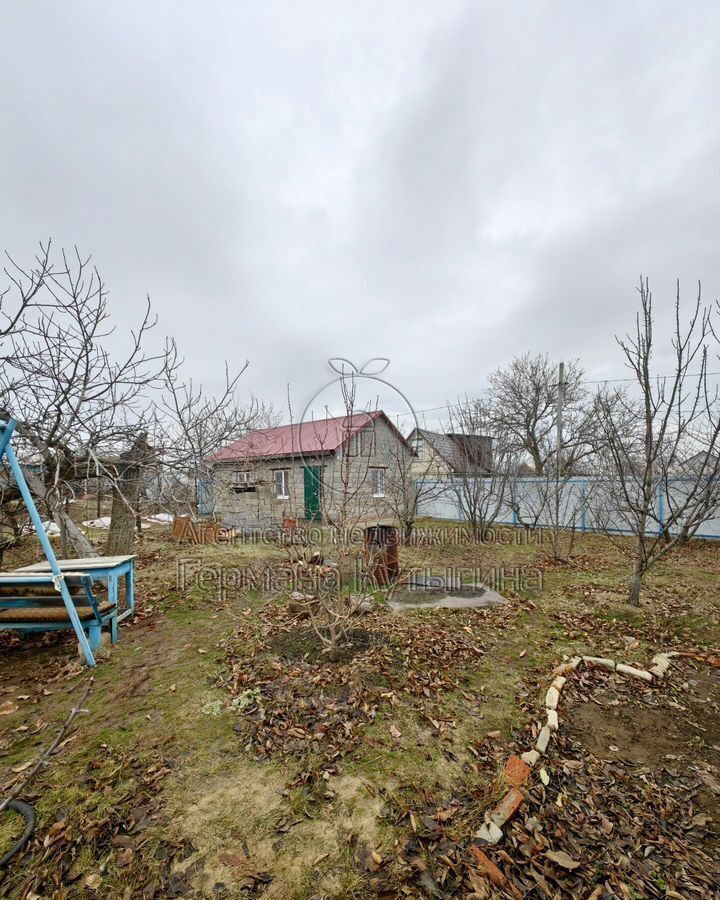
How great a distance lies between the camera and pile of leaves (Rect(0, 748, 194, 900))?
1655mm

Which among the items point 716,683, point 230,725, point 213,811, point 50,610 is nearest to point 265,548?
point 50,610

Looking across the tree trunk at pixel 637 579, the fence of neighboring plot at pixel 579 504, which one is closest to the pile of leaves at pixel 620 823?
the tree trunk at pixel 637 579

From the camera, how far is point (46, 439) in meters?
4.25

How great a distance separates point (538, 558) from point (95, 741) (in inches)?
331

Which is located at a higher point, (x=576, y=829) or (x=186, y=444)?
(x=186, y=444)

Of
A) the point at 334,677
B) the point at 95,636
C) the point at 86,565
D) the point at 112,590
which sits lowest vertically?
the point at 334,677

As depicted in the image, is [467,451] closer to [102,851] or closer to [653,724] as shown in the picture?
[653,724]

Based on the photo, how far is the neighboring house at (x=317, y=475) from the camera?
3.64m

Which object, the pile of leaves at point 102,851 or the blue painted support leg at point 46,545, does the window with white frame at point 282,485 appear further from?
the pile of leaves at point 102,851

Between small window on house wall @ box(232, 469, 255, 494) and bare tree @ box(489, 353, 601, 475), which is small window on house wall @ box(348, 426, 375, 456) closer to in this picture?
small window on house wall @ box(232, 469, 255, 494)

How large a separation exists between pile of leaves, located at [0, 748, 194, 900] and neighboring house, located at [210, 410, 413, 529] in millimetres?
2160

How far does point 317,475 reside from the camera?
5.33 m

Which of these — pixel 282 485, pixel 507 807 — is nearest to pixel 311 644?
pixel 507 807

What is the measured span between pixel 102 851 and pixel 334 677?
1.79m
